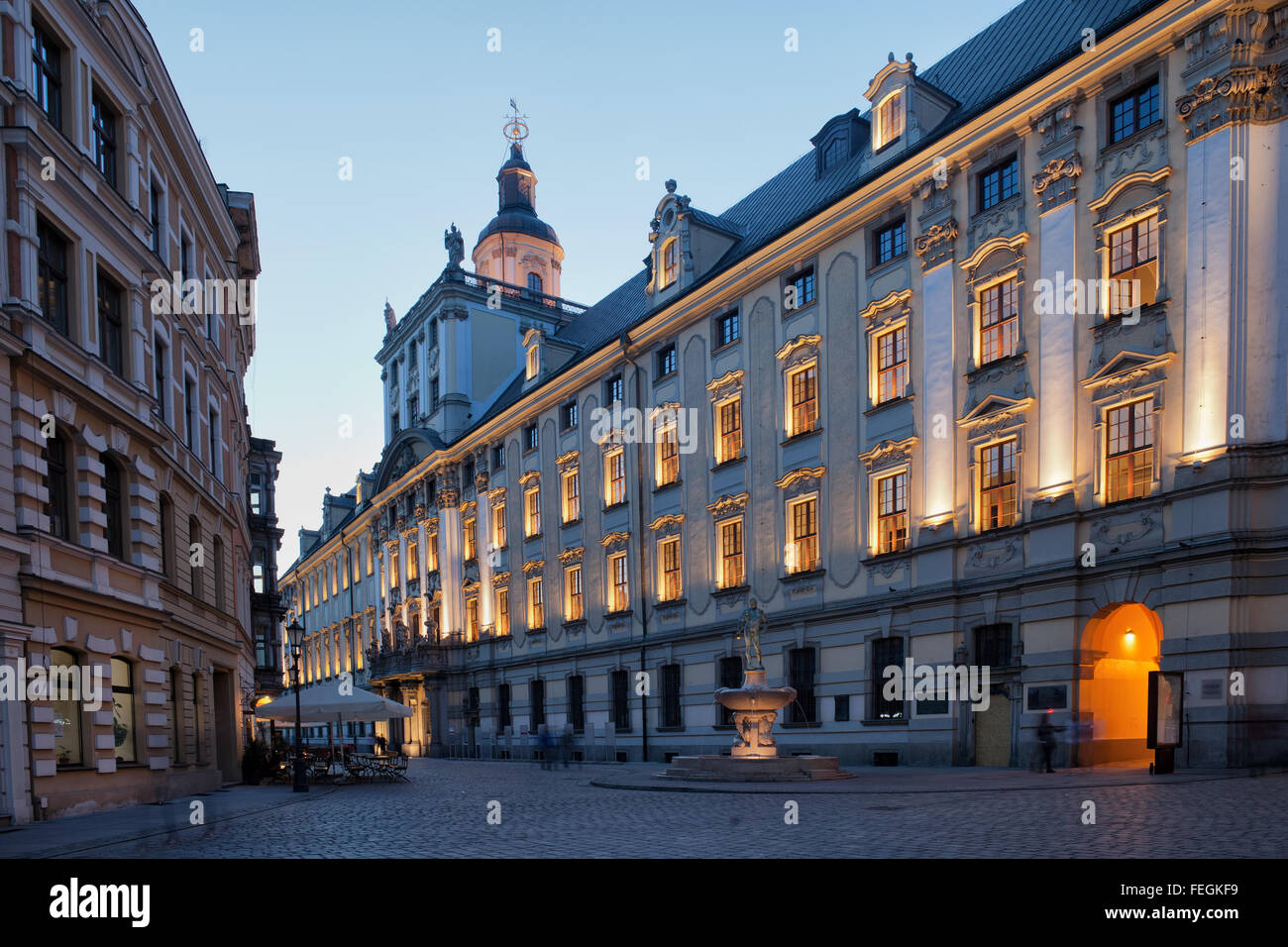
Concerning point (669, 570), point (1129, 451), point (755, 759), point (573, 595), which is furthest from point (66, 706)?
point (573, 595)

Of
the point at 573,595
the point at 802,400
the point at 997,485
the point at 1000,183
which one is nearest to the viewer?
the point at 997,485

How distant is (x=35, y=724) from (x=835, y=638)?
2042 cm

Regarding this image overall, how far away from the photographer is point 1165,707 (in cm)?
2003

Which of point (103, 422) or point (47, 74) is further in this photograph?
point (103, 422)

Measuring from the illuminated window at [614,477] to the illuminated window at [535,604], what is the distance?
298 inches

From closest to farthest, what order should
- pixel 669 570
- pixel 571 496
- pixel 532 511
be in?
pixel 669 570 → pixel 571 496 → pixel 532 511

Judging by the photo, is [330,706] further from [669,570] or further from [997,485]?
[997,485]

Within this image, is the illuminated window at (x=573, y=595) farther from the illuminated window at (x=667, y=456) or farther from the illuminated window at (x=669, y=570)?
the illuminated window at (x=667, y=456)

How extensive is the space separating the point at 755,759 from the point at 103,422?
14.3 metres

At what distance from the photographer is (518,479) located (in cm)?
4959

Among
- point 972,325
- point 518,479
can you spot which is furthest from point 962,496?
point 518,479

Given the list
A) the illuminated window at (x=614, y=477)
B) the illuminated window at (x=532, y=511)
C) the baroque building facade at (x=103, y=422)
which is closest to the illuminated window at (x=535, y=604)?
the illuminated window at (x=532, y=511)

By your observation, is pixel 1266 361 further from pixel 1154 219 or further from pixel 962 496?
pixel 962 496

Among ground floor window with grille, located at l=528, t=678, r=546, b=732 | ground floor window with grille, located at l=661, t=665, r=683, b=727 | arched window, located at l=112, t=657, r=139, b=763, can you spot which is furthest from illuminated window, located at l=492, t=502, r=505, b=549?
arched window, located at l=112, t=657, r=139, b=763
